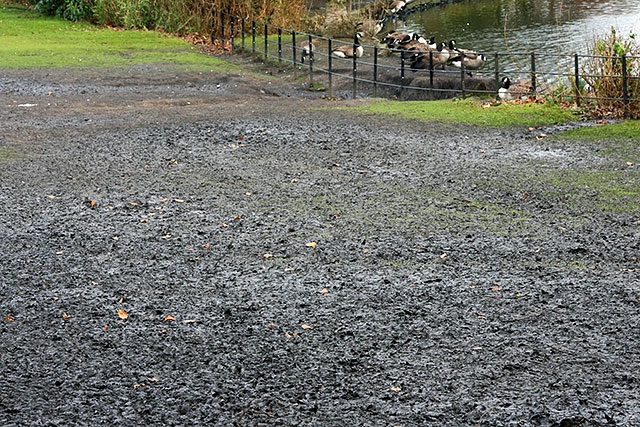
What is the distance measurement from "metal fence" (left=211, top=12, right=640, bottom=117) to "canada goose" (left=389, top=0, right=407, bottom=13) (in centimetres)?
1398

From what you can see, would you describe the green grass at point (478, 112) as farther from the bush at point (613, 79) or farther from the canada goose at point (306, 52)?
the canada goose at point (306, 52)

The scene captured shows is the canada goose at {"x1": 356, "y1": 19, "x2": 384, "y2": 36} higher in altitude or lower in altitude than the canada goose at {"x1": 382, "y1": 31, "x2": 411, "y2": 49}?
higher

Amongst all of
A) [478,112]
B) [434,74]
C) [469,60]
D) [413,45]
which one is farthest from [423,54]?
[478,112]

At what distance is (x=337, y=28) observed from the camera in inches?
1052

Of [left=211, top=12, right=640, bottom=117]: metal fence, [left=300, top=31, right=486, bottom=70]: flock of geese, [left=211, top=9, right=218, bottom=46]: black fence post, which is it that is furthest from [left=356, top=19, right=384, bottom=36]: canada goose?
[left=211, top=9, right=218, bottom=46]: black fence post

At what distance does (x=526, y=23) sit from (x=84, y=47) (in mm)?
16033

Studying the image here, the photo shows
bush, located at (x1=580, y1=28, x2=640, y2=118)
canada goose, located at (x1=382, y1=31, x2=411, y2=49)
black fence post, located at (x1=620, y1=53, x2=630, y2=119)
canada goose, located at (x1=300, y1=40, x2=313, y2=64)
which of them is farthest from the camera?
canada goose, located at (x1=382, y1=31, x2=411, y2=49)

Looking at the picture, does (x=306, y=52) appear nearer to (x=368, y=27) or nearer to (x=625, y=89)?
(x=368, y=27)

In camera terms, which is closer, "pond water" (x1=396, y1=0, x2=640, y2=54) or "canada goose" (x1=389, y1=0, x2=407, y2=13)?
"pond water" (x1=396, y1=0, x2=640, y2=54)

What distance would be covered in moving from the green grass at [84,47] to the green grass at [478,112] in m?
6.88

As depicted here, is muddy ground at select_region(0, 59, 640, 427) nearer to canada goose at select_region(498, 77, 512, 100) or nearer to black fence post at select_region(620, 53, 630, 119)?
black fence post at select_region(620, 53, 630, 119)

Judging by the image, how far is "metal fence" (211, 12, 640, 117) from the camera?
41.3ft

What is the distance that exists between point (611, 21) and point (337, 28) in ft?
32.6

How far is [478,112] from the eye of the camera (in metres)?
13.0
